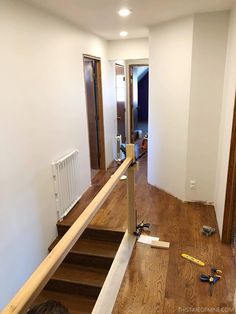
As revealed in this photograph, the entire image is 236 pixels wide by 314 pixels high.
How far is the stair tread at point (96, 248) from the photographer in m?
2.89

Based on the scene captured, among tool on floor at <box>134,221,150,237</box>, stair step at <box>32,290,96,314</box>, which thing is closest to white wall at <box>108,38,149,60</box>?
tool on floor at <box>134,221,150,237</box>

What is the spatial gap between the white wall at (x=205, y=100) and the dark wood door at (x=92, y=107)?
199 cm

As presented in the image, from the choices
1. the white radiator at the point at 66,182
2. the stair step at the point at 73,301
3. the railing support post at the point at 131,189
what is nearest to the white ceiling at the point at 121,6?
the railing support post at the point at 131,189

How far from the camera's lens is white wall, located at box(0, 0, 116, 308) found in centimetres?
218

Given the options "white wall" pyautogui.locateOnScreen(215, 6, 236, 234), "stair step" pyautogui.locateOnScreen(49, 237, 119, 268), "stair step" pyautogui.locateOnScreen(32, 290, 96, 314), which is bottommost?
"stair step" pyautogui.locateOnScreen(32, 290, 96, 314)

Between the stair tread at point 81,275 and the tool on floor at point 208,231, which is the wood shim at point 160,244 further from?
the stair tread at point 81,275

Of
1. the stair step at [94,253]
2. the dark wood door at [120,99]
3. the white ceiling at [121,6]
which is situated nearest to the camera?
the white ceiling at [121,6]

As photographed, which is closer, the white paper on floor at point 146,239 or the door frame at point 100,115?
the white paper on floor at point 146,239

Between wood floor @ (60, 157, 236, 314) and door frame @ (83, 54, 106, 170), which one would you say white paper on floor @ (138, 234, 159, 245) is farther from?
door frame @ (83, 54, 106, 170)

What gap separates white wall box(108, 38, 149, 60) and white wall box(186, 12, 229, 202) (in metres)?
1.72


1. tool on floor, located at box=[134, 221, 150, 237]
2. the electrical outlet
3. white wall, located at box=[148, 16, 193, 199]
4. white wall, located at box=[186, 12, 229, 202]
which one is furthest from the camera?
the electrical outlet

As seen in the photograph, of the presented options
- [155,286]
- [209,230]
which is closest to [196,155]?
[209,230]

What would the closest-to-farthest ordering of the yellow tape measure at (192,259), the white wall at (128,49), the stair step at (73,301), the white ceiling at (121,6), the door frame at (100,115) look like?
the yellow tape measure at (192,259), the white ceiling at (121,6), the stair step at (73,301), the door frame at (100,115), the white wall at (128,49)

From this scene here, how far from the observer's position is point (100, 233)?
3080 millimetres
